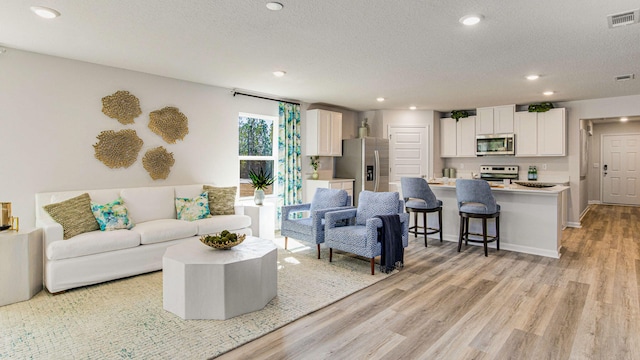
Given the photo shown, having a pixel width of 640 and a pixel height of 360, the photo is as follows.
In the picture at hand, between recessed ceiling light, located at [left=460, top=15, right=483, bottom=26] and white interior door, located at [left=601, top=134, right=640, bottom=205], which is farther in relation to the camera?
white interior door, located at [left=601, top=134, right=640, bottom=205]

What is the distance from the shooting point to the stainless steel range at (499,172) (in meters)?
7.49

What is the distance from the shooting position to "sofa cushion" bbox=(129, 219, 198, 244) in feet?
13.0

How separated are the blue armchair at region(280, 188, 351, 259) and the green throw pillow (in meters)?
0.81

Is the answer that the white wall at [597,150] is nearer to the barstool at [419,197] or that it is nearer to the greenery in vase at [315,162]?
the barstool at [419,197]

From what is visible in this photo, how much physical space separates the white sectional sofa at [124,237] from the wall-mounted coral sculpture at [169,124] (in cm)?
78

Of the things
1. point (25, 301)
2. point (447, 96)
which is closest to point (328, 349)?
point (25, 301)

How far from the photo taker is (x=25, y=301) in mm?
3201

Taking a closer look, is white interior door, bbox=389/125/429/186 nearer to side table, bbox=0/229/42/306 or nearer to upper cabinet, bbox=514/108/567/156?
upper cabinet, bbox=514/108/567/156

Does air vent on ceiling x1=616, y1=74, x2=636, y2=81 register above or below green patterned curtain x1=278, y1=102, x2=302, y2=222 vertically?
above

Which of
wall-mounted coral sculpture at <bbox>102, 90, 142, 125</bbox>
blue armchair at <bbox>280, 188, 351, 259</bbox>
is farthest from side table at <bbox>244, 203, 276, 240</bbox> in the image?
wall-mounted coral sculpture at <bbox>102, 90, 142, 125</bbox>

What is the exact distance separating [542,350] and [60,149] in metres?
5.16

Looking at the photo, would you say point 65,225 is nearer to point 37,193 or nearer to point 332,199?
→ point 37,193

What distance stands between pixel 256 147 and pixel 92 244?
127 inches

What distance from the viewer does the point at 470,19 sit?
2.93 meters
